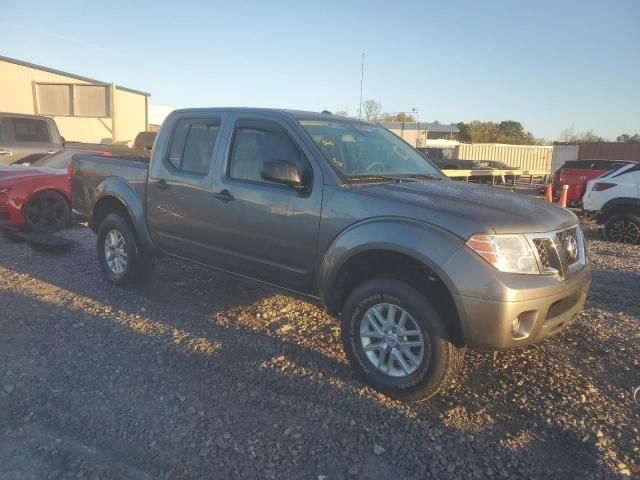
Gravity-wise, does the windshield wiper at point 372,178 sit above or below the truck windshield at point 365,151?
below

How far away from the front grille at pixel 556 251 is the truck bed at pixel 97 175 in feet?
12.1

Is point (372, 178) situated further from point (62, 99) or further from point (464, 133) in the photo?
point (464, 133)

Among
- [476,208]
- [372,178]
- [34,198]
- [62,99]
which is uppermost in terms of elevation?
[62,99]

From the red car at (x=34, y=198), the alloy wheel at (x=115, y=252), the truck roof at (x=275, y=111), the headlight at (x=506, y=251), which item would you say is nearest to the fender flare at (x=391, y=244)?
the headlight at (x=506, y=251)

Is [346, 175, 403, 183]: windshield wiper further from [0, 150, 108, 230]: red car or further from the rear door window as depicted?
the rear door window

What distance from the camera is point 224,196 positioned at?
13.8 feet

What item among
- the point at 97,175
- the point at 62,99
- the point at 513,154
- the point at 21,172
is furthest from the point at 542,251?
the point at 513,154

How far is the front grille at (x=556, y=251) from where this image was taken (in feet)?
10.2

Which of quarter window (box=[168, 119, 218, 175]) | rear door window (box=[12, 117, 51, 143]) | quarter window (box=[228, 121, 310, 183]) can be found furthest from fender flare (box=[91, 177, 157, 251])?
rear door window (box=[12, 117, 51, 143])

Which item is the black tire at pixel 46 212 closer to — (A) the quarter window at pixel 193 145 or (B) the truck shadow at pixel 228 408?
(A) the quarter window at pixel 193 145

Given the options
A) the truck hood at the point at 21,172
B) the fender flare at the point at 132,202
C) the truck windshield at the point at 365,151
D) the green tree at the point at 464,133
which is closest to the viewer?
the truck windshield at the point at 365,151

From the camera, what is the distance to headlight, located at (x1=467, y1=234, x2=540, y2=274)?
2.96m

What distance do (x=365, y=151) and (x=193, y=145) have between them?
164cm

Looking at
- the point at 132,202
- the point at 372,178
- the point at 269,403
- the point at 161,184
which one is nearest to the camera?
the point at 269,403
